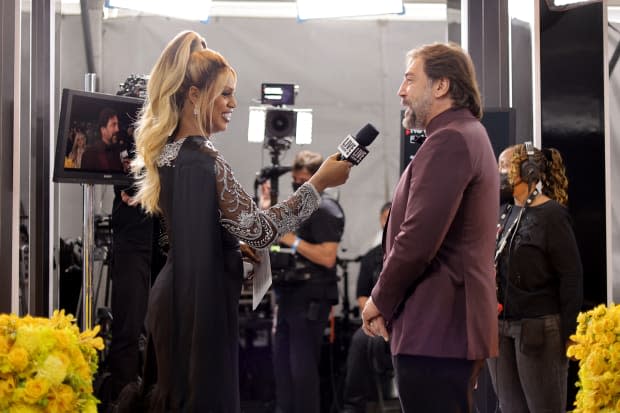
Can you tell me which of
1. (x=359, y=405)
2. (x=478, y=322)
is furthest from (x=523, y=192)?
(x=359, y=405)

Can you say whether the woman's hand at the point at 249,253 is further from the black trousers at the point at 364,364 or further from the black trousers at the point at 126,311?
the black trousers at the point at 364,364

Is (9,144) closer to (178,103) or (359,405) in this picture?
(178,103)

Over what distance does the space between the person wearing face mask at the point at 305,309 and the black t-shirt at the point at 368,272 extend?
60 cm

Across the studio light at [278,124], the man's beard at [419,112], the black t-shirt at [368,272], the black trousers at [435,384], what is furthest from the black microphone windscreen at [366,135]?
the black t-shirt at [368,272]

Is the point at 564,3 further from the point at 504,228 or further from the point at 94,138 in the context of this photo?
the point at 94,138

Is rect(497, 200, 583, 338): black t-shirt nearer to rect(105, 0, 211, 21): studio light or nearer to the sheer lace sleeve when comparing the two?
the sheer lace sleeve

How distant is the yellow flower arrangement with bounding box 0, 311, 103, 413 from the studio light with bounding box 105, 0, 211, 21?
Result: 8.29 feet

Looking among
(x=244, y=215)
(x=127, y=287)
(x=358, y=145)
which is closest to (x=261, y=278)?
(x=244, y=215)

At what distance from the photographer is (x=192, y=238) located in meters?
2.27

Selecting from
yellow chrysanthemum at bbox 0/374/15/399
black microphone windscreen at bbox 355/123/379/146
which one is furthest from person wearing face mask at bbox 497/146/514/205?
yellow chrysanthemum at bbox 0/374/15/399

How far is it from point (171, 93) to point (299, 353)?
235 cm

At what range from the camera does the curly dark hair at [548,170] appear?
3.48 m

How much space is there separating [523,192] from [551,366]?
0.74 m

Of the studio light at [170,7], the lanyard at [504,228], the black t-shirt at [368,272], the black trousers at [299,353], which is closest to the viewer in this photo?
the lanyard at [504,228]
